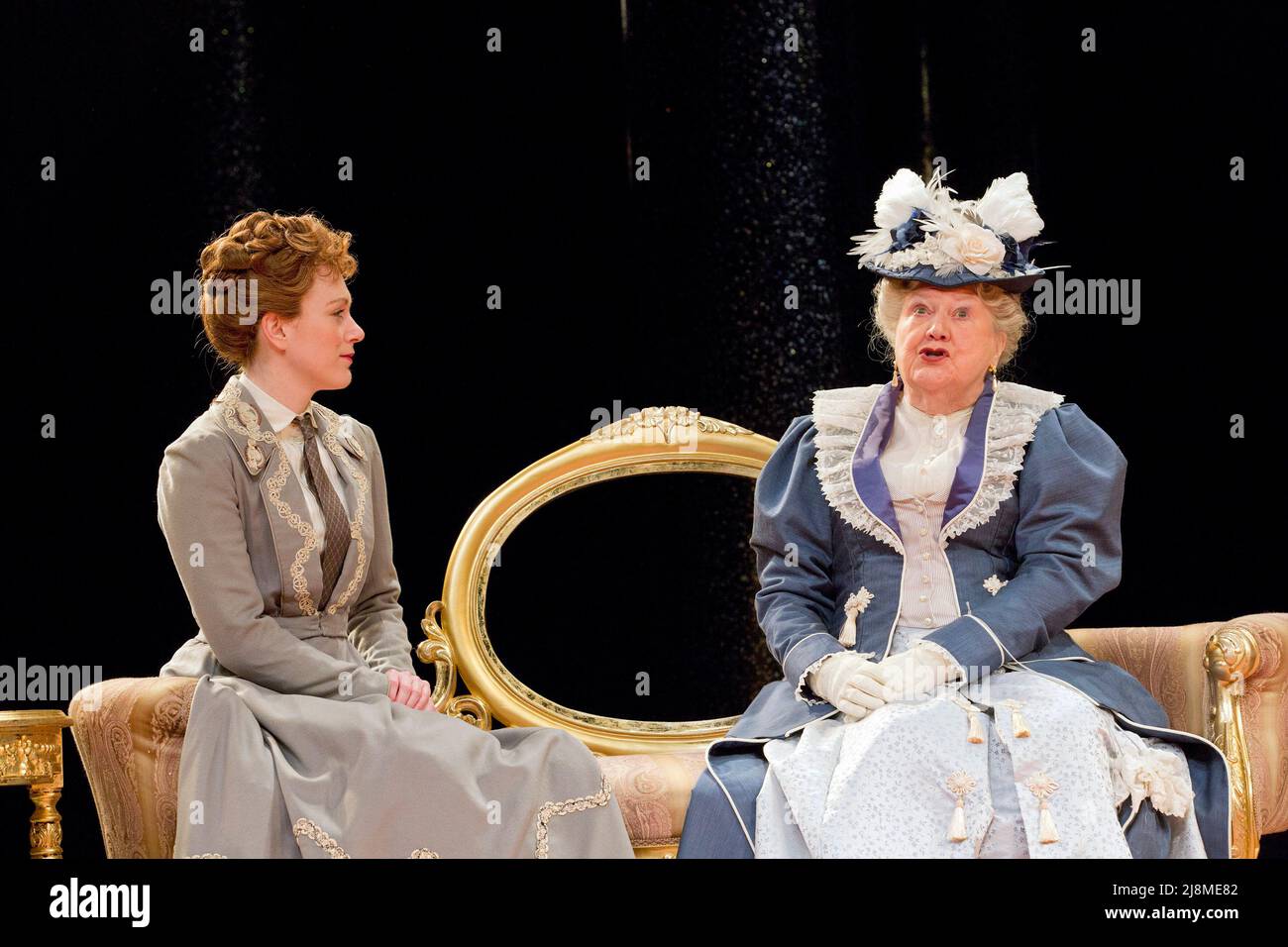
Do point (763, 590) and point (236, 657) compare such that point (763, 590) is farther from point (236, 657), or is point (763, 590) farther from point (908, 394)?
point (236, 657)

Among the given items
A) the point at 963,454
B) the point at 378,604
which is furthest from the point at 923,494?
the point at 378,604

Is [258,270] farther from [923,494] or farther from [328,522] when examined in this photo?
[923,494]

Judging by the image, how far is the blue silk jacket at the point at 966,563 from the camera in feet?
9.65

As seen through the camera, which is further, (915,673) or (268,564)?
(268,564)

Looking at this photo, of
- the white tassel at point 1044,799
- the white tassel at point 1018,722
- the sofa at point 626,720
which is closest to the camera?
the white tassel at point 1044,799

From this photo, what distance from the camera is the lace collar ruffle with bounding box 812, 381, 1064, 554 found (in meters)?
3.19

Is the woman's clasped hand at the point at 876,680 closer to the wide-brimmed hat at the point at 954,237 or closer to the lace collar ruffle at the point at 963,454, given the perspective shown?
the lace collar ruffle at the point at 963,454

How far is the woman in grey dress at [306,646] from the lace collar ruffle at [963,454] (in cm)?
73

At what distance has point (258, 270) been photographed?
3.26 metres

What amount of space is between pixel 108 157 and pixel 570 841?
222 cm

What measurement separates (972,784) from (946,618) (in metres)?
0.47

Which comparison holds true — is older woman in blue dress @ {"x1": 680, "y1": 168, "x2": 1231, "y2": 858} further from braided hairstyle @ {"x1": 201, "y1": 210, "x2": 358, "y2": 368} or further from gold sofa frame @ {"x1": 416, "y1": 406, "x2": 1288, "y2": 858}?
braided hairstyle @ {"x1": 201, "y1": 210, "x2": 358, "y2": 368}

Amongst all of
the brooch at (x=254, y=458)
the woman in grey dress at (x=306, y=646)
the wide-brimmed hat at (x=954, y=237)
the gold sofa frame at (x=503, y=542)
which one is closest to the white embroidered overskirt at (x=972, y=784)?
the woman in grey dress at (x=306, y=646)
